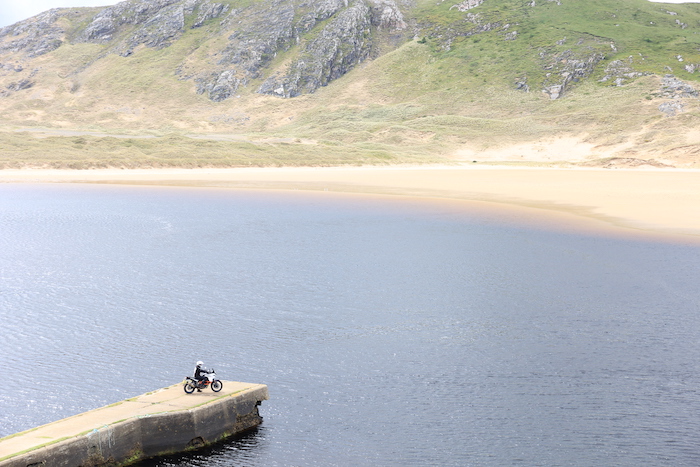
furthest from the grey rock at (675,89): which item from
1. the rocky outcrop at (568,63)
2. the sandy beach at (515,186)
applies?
the sandy beach at (515,186)

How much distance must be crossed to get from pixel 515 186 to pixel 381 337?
136 feet

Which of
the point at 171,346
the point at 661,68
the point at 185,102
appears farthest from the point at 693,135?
the point at 185,102

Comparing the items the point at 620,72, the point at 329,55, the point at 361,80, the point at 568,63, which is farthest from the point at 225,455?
the point at 329,55

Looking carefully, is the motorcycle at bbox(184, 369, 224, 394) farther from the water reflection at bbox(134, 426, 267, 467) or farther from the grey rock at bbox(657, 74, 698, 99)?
the grey rock at bbox(657, 74, 698, 99)

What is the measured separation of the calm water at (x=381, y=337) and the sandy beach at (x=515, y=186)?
6.27 metres

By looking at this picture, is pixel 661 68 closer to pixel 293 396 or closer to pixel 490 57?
pixel 490 57

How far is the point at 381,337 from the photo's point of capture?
59.7 feet

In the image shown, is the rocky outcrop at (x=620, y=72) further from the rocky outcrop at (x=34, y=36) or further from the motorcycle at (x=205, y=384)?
the rocky outcrop at (x=34, y=36)

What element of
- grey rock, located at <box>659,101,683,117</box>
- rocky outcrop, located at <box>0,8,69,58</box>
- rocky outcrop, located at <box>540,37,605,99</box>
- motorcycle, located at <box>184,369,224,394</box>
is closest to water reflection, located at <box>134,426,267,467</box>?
motorcycle, located at <box>184,369,224,394</box>

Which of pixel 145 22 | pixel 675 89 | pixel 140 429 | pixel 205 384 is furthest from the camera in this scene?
pixel 145 22

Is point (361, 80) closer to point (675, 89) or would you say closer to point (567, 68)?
point (567, 68)

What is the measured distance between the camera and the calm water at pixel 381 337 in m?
12.6

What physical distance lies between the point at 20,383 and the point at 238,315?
6.69 meters

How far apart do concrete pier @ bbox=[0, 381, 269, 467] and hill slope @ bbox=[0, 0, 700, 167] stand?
6259 cm
